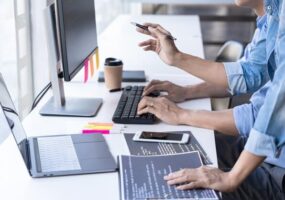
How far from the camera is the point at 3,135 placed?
4.97 ft

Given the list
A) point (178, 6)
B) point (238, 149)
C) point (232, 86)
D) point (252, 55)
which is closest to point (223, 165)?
point (238, 149)

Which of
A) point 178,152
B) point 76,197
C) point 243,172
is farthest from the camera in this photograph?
point 178,152

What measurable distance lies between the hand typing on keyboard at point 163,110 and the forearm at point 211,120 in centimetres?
1

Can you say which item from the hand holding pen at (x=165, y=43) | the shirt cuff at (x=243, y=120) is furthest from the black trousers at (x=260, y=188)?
the hand holding pen at (x=165, y=43)

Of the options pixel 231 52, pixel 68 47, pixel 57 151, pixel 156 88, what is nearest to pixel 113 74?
pixel 156 88

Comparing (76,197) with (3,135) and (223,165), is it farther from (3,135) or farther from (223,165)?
(223,165)

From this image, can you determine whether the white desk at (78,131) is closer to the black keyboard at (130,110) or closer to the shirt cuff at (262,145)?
the black keyboard at (130,110)

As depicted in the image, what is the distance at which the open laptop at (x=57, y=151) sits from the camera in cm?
121

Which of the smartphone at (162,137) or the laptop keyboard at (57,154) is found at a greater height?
the laptop keyboard at (57,154)

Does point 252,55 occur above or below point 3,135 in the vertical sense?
above

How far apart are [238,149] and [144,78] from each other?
0.56m

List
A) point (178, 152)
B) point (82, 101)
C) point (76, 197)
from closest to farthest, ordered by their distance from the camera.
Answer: point (76, 197) → point (178, 152) → point (82, 101)

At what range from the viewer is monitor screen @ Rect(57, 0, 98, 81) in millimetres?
1479

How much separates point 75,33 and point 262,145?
0.82 m
